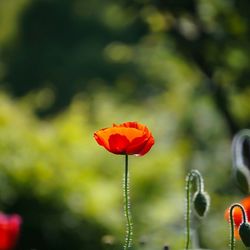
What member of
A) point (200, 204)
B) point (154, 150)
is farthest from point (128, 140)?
point (154, 150)

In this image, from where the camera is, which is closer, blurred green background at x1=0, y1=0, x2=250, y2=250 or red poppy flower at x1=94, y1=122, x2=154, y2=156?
red poppy flower at x1=94, y1=122, x2=154, y2=156

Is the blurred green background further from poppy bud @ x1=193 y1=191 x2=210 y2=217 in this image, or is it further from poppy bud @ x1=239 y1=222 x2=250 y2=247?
poppy bud @ x1=239 y1=222 x2=250 y2=247

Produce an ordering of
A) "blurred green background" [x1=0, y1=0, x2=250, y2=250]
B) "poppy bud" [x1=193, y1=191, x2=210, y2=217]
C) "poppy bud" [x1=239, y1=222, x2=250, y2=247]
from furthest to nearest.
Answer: "blurred green background" [x1=0, y1=0, x2=250, y2=250], "poppy bud" [x1=193, y1=191, x2=210, y2=217], "poppy bud" [x1=239, y1=222, x2=250, y2=247]

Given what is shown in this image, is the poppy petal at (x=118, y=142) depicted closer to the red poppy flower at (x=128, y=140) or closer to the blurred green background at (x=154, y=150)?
the red poppy flower at (x=128, y=140)

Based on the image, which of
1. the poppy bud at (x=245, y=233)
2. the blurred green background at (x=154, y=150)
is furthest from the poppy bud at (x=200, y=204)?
the blurred green background at (x=154, y=150)

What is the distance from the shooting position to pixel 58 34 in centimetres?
2664

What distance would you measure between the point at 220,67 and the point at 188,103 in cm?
69

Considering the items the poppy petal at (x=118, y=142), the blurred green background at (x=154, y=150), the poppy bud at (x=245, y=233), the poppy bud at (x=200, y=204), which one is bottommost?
the poppy bud at (x=245, y=233)

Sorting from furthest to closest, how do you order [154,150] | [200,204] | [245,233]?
1. [154,150]
2. [200,204]
3. [245,233]

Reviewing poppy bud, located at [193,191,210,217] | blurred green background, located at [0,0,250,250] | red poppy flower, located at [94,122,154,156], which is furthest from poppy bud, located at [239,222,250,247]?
blurred green background, located at [0,0,250,250]

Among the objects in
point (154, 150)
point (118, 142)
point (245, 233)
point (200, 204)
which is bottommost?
point (245, 233)

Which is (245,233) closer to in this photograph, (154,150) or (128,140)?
(128,140)

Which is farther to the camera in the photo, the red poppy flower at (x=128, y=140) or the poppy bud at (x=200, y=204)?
the poppy bud at (x=200, y=204)

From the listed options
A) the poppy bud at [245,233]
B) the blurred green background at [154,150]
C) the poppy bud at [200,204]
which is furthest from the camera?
the blurred green background at [154,150]
